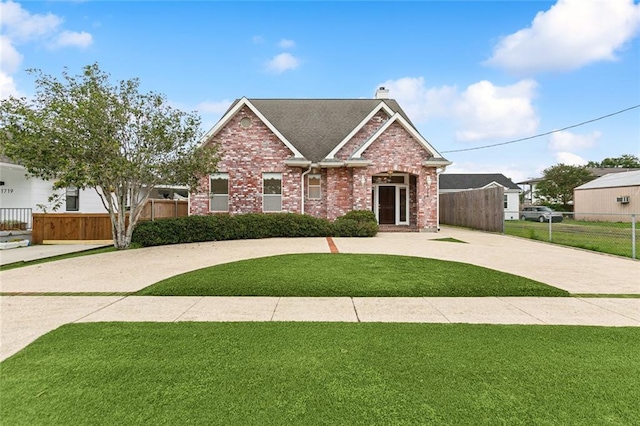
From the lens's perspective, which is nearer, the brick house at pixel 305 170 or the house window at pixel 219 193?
the brick house at pixel 305 170

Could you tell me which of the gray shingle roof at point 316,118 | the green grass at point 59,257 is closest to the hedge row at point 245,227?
the green grass at point 59,257

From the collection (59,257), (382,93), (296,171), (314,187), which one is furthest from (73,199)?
(382,93)

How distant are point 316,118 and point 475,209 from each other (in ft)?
38.7

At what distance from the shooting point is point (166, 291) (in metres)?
5.84

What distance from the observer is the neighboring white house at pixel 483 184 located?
35.4 m

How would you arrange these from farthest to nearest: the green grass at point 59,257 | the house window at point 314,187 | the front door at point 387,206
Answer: the front door at point 387,206
the house window at point 314,187
the green grass at point 59,257

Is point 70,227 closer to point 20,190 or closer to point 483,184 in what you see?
point 20,190

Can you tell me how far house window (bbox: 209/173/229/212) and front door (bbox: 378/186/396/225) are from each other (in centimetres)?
904

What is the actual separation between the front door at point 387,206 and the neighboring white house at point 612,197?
19398 mm

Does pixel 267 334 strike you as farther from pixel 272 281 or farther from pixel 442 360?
pixel 272 281

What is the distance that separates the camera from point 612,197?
30.3 m

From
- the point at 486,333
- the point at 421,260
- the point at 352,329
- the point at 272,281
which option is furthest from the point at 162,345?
the point at 421,260

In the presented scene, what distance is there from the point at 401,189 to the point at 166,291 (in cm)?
1570

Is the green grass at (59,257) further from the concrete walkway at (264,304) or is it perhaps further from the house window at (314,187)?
the house window at (314,187)
